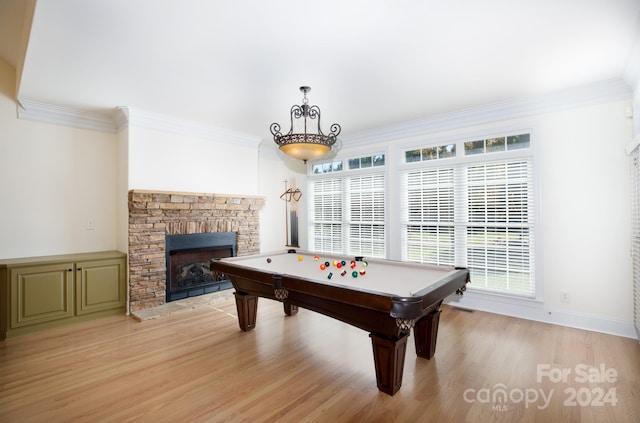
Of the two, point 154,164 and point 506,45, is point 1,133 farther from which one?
point 506,45

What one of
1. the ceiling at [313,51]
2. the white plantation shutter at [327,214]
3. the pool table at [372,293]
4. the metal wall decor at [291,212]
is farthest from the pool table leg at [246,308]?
the metal wall decor at [291,212]

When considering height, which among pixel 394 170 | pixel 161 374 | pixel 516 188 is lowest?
pixel 161 374

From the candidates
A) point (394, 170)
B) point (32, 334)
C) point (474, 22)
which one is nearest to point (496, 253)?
point (394, 170)

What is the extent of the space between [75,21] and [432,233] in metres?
4.52

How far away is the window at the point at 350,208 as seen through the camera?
536 centimetres

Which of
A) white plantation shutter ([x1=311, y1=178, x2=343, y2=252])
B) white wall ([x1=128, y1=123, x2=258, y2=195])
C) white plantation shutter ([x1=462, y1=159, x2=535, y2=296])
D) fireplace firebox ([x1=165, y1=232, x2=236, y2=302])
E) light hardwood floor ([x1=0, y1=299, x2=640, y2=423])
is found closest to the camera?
light hardwood floor ([x1=0, y1=299, x2=640, y2=423])

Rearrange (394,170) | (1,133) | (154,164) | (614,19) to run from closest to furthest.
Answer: (614,19), (1,133), (154,164), (394,170)

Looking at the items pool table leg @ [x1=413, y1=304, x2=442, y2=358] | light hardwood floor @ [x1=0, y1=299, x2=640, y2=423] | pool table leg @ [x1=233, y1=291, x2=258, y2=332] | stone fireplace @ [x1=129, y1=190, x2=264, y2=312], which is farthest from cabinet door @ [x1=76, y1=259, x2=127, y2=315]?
pool table leg @ [x1=413, y1=304, x2=442, y2=358]

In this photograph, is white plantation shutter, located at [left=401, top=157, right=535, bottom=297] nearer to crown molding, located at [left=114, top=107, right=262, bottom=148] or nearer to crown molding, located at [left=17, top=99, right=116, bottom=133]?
crown molding, located at [left=114, top=107, right=262, bottom=148]

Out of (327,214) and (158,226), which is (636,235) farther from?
(158,226)

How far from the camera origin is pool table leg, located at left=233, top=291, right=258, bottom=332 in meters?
3.49

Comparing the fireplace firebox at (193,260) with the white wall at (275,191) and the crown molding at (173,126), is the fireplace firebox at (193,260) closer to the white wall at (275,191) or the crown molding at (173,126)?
the white wall at (275,191)

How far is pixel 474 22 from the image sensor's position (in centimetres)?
228

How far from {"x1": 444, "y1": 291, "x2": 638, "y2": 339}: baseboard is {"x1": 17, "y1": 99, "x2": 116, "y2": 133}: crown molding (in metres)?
5.45
